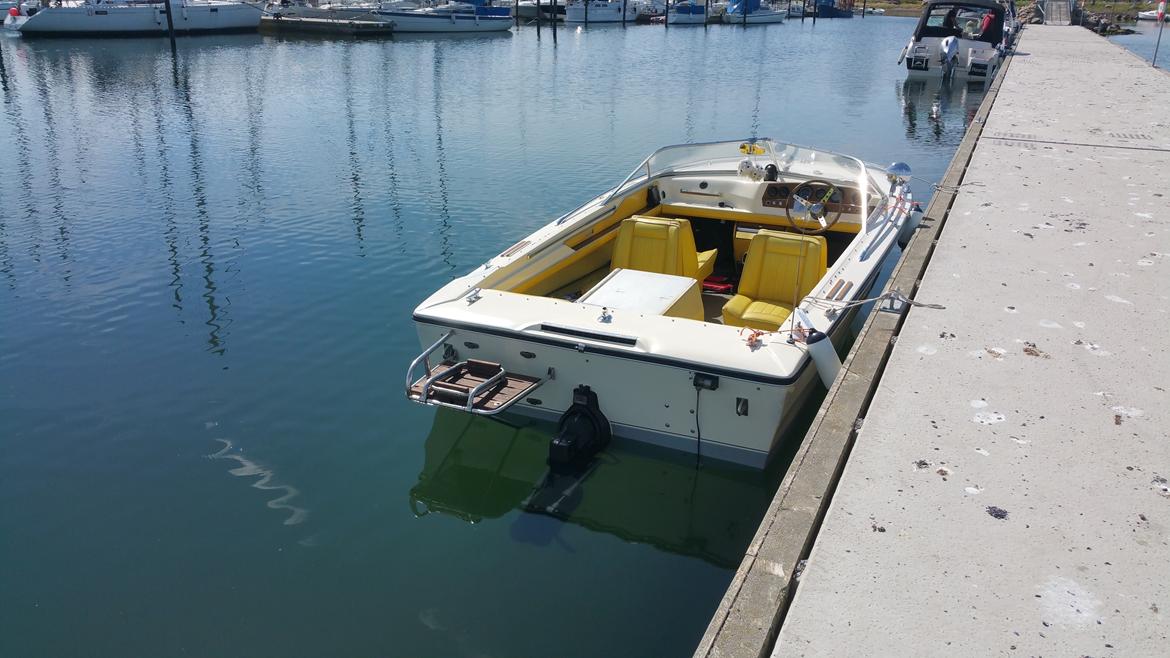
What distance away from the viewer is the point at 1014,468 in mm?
4285

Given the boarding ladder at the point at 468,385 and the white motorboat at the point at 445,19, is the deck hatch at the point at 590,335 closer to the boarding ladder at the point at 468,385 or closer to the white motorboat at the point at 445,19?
the boarding ladder at the point at 468,385

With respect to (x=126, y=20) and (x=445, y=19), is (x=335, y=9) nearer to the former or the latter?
(x=445, y=19)

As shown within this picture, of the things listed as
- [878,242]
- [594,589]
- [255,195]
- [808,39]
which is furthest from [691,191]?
[808,39]

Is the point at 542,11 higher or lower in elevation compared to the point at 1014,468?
higher

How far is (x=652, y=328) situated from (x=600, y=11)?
62.3 meters

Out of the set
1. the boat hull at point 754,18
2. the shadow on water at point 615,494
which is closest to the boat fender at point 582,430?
the shadow on water at point 615,494

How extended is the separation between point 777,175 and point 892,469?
5.85 meters

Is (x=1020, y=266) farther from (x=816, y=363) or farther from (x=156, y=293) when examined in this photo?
(x=156, y=293)

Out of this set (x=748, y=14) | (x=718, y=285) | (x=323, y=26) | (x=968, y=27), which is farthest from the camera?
(x=748, y=14)

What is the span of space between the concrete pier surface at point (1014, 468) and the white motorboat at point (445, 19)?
1885 inches

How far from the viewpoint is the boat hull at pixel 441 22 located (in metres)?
50.8

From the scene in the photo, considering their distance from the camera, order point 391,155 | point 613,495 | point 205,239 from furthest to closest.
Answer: point 391,155, point 205,239, point 613,495

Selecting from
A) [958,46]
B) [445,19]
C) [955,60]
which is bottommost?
[955,60]

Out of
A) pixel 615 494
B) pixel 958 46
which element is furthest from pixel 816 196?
pixel 958 46
